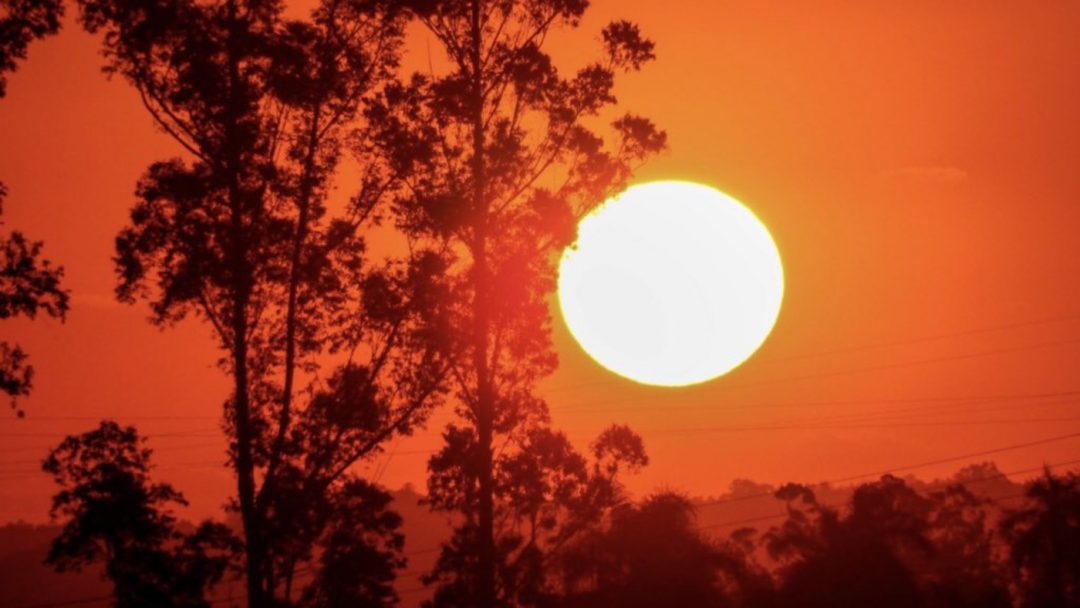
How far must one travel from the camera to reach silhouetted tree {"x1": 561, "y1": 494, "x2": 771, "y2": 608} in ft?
176

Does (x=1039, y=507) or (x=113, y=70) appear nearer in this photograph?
(x=113, y=70)

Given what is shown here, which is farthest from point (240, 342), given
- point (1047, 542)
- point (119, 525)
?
point (1047, 542)

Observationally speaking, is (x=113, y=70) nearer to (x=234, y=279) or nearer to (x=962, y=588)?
(x=234, y=279)

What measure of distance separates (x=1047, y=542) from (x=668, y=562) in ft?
79.8

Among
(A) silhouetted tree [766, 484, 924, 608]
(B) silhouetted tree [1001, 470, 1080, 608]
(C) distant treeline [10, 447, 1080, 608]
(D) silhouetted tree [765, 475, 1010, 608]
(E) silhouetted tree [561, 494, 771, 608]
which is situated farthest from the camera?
(B) silhouetted tree [1001, 470, 1080, 608]

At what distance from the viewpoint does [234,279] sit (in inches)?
1109

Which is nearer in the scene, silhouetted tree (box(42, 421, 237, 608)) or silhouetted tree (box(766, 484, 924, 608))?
silhouetted tree (box(42, 421, 237, 608))

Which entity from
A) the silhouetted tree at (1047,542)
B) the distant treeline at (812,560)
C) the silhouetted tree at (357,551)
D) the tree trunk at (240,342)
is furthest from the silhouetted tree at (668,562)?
the tree trunk at (240,342)

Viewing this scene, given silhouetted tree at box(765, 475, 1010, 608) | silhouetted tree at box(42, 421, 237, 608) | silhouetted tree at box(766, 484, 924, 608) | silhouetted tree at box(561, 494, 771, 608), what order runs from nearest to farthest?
silhouetted tree at box(42, 421, 237, 608)
silhouetted tree at box(561, 494, 771, 608)
silhouetted tree at box(766, 484, 924, 608)
silhouetted tree at box(765, 475, 1010, 608)

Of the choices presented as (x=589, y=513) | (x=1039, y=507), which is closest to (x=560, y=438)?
(x=589, y=513)

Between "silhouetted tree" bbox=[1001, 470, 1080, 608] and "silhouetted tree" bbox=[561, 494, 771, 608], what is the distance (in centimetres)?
1602

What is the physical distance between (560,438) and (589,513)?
2501 millimetres

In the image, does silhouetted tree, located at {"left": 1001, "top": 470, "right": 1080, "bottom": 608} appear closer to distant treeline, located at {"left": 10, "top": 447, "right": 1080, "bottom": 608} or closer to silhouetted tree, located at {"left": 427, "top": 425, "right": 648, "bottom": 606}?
distant treeline, located at {"left": 10, "top": 447, "right": 1080, "bottom": 608}

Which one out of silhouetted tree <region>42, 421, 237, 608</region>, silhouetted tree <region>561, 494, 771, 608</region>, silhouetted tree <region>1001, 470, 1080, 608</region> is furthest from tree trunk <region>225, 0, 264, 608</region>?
silhouetted tree <region>1001, 470, 1080, 608</region>
